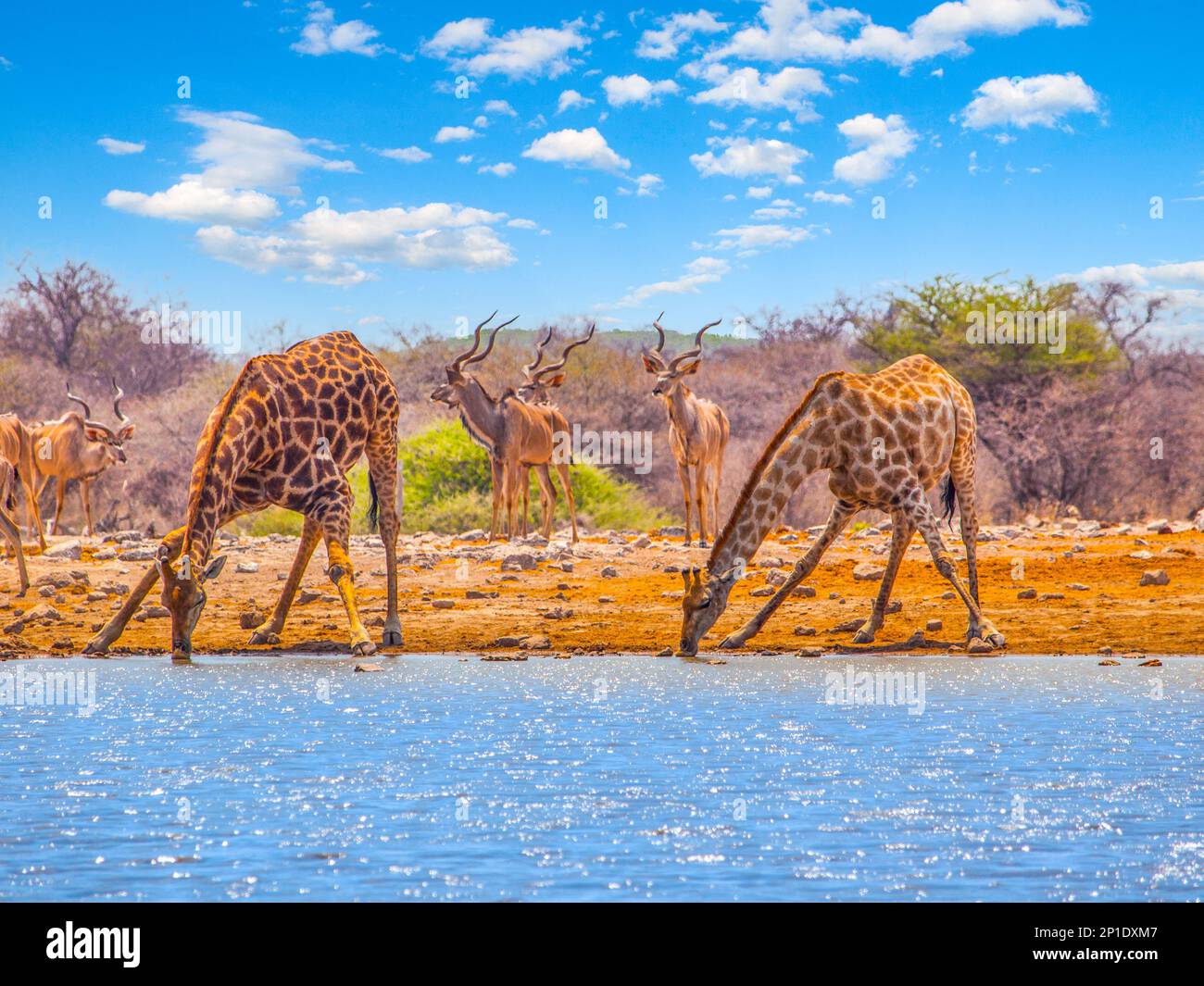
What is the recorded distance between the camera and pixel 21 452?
22625 millimetres

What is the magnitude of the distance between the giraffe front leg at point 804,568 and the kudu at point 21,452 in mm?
13019

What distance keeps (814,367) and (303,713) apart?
2951 cm

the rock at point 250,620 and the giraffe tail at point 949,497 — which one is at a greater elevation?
the giraffe tail at point 949,497

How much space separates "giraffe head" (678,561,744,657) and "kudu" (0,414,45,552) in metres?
13.1

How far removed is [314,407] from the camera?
11867 millimetres

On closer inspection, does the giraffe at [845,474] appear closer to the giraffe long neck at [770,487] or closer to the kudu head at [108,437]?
the giraffe long neck at [770,487]

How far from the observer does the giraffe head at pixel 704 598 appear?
11.2m

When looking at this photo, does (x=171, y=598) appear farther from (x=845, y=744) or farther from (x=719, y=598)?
(x=845, y=744)
